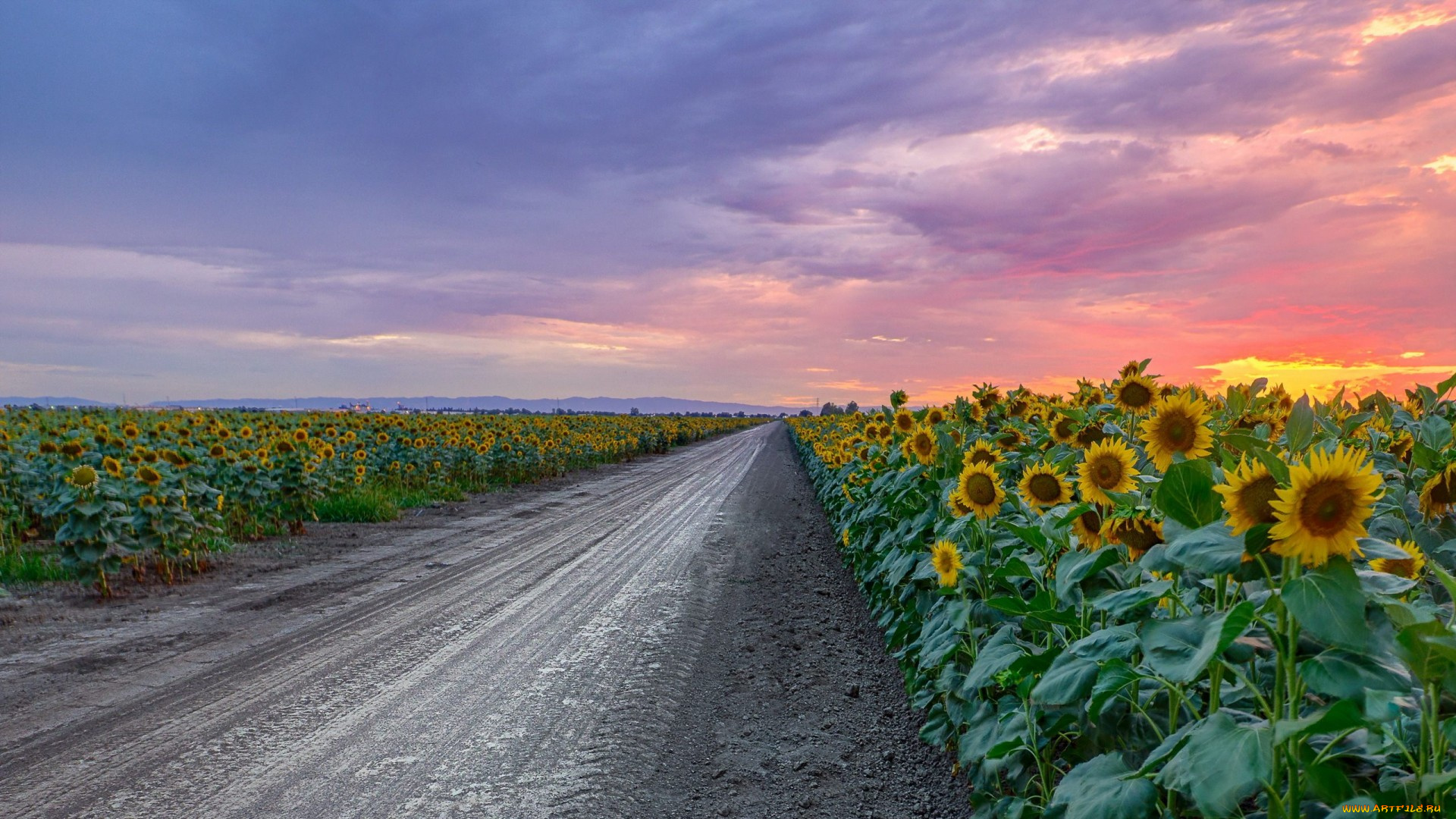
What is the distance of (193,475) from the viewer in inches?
376

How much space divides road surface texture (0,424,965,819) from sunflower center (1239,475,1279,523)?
2.86 m

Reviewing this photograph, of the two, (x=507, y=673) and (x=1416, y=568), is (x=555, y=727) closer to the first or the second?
(x=507, y=673)

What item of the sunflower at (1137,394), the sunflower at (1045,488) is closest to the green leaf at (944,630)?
the sunflower at (1045,488)

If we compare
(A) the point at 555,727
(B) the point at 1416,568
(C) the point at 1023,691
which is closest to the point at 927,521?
(C) the point at 1023,691

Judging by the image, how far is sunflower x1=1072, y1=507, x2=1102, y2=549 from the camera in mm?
2629

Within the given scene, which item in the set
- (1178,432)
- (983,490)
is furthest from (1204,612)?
(983,490)

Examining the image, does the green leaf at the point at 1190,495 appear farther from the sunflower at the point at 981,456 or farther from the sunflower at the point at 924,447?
the sunflower at the point at 924,447

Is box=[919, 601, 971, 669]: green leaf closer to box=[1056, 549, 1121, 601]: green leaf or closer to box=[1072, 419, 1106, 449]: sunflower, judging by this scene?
box=[1072, 419, 1106, 449]: sunflower

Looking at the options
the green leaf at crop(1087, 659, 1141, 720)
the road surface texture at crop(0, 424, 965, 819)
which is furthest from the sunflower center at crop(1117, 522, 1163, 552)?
the road surface texture at crop(0, 424, 965, 819)

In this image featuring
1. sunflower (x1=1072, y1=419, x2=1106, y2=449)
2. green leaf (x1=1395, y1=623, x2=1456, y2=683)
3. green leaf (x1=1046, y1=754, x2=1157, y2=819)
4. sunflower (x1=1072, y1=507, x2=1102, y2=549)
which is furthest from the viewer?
sunflower (x1=1072, y1=419, x2=1106, y2=449)

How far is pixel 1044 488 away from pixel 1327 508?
6.28ft

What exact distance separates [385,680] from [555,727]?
144cm

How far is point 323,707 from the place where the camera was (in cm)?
473

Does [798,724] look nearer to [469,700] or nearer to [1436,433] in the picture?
[469,700]
